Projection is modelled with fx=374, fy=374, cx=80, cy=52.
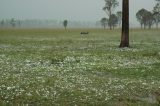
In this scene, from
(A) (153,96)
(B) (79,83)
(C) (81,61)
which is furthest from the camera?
(C) (81,61)

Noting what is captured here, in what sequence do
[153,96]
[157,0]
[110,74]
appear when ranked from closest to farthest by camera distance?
[153,96] < [110,74] < [157,0]

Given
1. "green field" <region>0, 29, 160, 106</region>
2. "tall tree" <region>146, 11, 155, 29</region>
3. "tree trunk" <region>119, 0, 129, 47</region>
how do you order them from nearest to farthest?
"green field" <region>0, 29, 160, 106</region>, "tree trunk" <region>119, 0, 129, 47</region>, "tall tree" <region>146, 11, 155, 29</region>

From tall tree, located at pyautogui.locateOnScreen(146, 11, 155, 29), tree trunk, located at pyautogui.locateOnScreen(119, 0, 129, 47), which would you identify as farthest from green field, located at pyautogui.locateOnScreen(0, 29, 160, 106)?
tall tree, located at pyautogui.locateOnScreen(146, 11, 155, 29)

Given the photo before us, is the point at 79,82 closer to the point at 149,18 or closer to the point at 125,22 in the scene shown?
the point at 125,22

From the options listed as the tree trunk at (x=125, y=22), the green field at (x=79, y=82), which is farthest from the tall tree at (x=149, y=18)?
the green field at (x=79, y=82)

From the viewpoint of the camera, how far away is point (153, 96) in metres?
16.4

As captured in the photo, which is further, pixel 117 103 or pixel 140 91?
pixel 140 91

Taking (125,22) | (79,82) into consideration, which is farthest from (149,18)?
(79,82)

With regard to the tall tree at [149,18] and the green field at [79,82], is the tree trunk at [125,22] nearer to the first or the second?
the green field at [79,82]

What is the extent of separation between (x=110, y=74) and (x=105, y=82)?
322cm

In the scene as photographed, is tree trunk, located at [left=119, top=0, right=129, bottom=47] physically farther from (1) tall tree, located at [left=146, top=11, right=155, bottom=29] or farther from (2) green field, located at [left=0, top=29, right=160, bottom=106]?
(1) tall tree, located at [left=146, top=11, right=155, bottom=29]

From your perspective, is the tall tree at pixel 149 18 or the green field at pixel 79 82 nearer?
the green field at pixel 79 82

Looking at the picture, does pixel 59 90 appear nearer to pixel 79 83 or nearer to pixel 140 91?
pixel 79 83

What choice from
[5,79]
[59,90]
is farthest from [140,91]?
[5,79]
